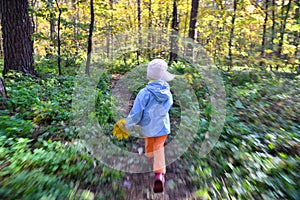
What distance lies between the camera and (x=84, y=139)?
420 cm

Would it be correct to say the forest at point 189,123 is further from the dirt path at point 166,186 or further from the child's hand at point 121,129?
the child's hand at point 121,129

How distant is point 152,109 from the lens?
3203 millimetres

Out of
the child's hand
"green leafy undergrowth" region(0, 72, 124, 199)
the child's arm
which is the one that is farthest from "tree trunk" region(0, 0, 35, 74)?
the child's arm

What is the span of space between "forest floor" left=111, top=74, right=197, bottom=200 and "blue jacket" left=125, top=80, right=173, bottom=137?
81 centimetres

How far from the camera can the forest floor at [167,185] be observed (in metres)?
3.13

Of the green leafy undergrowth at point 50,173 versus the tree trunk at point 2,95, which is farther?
the tree trunk at point 2,95

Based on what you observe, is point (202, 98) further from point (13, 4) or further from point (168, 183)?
point (13, 4)

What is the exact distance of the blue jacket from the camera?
10.4 ft

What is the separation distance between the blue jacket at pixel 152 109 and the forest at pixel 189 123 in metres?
0.91

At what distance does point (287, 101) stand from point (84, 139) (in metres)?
4.68

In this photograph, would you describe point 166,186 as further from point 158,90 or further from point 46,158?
point 46,158

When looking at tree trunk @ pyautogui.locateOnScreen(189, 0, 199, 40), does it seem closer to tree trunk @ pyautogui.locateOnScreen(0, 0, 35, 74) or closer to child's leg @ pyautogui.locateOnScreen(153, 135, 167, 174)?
tree trunk @ pyautogui.locateOnScreen(0, 0, 35, 74)

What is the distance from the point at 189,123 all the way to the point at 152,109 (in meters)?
1.99

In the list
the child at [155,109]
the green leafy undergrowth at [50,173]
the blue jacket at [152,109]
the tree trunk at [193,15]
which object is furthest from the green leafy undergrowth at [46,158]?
the tree trunk at [193,15]
